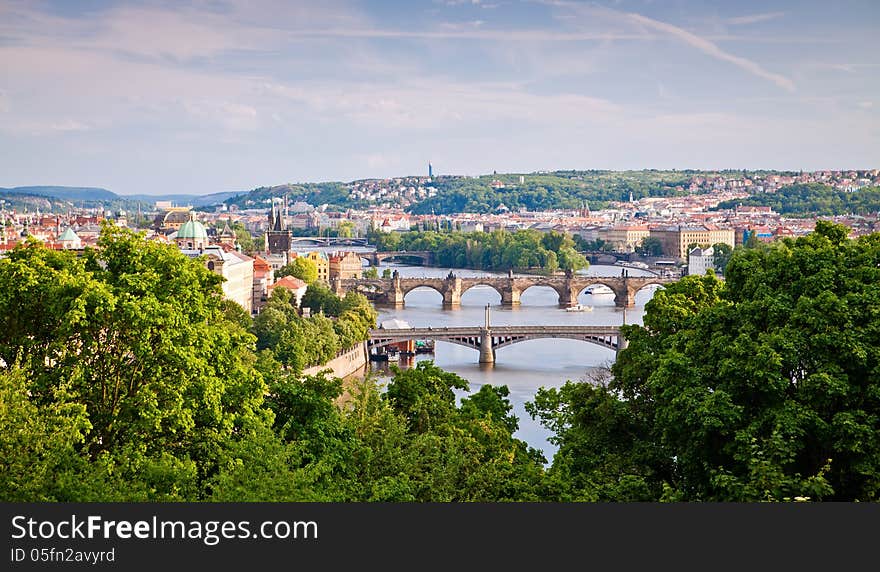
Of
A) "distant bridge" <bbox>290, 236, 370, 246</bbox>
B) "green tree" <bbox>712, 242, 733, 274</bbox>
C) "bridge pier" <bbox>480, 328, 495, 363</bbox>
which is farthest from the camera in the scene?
"distant bridge" <bbox>290, 236, 370, 246</bbox>

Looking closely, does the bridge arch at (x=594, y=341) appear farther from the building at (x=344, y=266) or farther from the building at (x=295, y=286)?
the building at (x=344, y=266)

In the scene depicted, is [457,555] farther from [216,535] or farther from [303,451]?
[303,451]

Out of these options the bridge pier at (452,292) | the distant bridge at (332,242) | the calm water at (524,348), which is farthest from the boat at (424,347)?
the distant bridge at (332,242)

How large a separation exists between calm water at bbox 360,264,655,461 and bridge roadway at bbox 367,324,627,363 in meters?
0.39

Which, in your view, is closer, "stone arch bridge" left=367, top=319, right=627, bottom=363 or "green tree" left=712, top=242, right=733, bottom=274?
"stone arch bridge" left=367, top=319, right=627, bottom=363

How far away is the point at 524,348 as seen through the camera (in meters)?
35.9

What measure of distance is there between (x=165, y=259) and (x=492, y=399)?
4.53 meters

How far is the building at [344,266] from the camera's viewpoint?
192ft

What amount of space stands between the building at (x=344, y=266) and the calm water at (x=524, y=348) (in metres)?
3.21

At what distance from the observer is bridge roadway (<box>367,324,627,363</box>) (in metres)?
32.8

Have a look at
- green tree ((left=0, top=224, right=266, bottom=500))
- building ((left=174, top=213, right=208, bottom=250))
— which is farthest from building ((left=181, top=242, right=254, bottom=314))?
green tree ((left=0, top=224, right=266, bottom=500))

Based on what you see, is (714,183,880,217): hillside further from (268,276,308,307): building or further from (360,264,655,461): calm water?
(268,276,308,307): building

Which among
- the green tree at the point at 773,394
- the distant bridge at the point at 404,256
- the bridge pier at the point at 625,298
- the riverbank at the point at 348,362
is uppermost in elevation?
the green tree at the point at 773,394

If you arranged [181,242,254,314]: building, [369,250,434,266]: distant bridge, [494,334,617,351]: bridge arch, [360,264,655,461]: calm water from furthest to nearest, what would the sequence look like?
[369,250,434,266]: distant bridge, [181,242,254,314]: building, [494,334,617,351]: bridge arch, [360,264,655,461]: calm water
